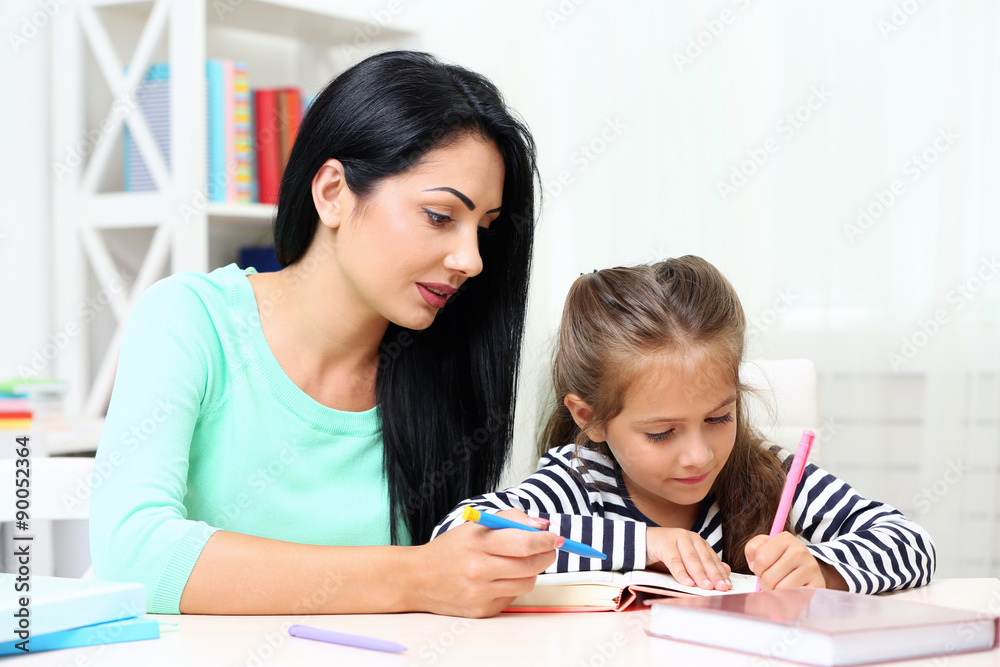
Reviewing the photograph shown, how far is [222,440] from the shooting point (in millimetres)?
1118

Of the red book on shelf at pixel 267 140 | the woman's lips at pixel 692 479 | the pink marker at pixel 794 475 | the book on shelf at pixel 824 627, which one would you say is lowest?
the book on shelf at pixel 824 627

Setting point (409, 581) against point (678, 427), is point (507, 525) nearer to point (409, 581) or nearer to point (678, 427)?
point (409, 581)

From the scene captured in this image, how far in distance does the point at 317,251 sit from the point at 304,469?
0.29 meters

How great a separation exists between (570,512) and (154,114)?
4.64 feet

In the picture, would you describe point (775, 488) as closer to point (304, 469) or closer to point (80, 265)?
point (304, 469)

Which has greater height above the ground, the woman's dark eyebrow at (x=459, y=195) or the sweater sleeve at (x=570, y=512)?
the woman's dark eyebrow at (x=459, y=195)

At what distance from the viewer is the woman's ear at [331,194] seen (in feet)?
3.75

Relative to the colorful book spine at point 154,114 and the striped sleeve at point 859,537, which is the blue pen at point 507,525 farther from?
the colorful book spine at point 154,114

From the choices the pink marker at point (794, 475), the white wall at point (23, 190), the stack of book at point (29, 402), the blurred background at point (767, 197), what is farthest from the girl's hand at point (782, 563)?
the white wall at point (23, 190)

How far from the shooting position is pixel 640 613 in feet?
2.63

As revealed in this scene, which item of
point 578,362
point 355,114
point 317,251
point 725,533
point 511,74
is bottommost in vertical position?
point 725,533

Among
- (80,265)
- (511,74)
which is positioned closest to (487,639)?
(80,265)

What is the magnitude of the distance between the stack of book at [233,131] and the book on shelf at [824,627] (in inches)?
59.4

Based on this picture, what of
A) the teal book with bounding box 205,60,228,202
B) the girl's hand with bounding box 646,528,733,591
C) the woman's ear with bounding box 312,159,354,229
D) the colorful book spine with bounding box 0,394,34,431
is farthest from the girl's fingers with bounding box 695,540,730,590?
the teal book with bounding box 205,60,228,202
